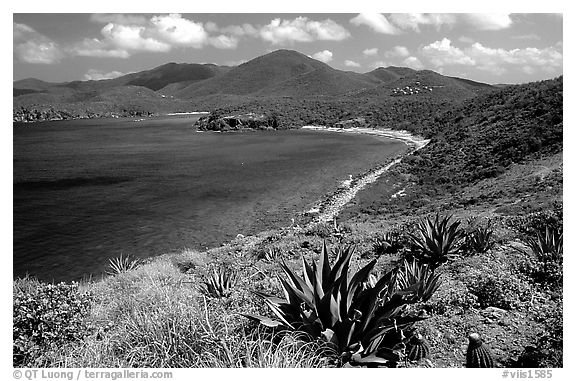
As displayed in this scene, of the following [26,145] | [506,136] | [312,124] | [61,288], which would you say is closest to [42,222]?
[61,288]

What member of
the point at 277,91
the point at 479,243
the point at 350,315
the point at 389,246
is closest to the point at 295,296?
the point at 350,315

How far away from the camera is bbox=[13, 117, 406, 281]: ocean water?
15977mm

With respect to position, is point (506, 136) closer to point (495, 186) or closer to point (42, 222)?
point (495, 186)

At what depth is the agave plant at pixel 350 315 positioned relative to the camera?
3.35 metres

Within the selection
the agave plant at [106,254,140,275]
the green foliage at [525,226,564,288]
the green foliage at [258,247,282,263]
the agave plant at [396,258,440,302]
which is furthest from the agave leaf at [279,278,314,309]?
the agave plant at [106,254,140,275]

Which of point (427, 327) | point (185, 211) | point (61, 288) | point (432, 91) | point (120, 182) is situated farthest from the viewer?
point (432, 91)

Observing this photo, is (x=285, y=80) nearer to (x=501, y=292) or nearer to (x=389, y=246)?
(x=389, y=246)

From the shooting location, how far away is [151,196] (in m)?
24.4

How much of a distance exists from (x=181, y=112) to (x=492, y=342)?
151869 mm

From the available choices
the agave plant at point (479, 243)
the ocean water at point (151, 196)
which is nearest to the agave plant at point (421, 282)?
the agave plant at point (479, 243)

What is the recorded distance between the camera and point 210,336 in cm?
352

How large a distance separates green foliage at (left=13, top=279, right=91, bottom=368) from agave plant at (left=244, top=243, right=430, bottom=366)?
1.87 m

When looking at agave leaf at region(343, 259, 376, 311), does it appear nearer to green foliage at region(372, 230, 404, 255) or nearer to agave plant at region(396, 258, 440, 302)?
agave plant at region(396, 258, 440, 302)

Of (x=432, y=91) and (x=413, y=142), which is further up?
(x=432, y=91)
